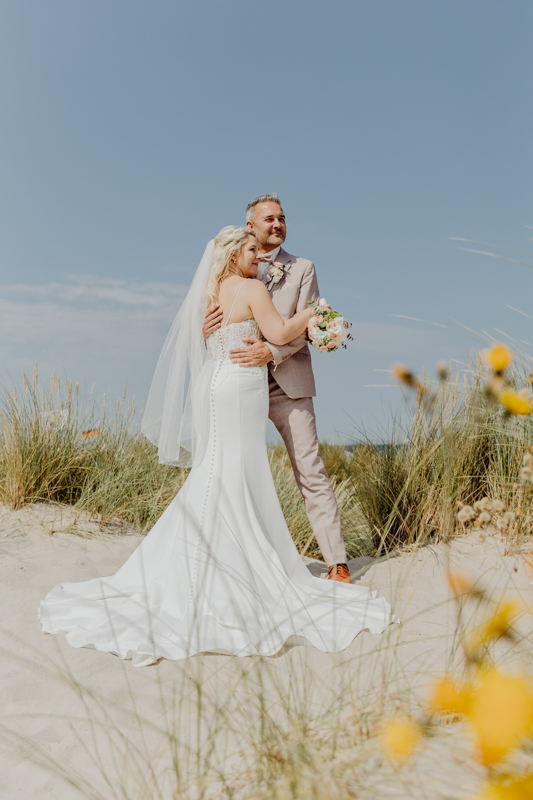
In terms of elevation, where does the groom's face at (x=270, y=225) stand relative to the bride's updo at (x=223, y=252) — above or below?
above

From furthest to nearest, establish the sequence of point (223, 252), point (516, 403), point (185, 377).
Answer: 1. point (185, 377)
2. point (223, 252)
3. point (516, 403)

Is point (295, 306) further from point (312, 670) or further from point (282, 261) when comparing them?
point (312, 670)

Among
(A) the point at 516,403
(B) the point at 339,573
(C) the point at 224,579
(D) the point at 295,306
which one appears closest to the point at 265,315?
(D) the point at 295,306

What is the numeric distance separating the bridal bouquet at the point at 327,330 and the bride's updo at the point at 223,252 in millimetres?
683

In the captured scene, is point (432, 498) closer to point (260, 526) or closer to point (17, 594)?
point (260, 526)

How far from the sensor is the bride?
9.78 ft

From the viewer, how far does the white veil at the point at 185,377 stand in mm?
3787

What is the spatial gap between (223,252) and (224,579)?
2.12 m

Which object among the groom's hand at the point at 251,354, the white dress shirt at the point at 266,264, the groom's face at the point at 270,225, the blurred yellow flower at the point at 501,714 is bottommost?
the blurred yellow flower at the point at 501,714

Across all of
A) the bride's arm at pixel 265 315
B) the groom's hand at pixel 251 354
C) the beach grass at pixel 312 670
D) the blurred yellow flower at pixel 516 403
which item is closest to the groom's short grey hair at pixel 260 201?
the bride's arm at pixel 265 315

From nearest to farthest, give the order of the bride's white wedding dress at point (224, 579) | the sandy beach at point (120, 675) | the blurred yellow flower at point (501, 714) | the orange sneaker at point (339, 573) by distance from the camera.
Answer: the blurred yellow flower at point (501, 714) → the sandy beach at point (120, 675) → the bride's white wedding dress at point (224, 579) → the orange sneaker at point (339, 573)

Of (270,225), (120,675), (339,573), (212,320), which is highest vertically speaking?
(270,225)

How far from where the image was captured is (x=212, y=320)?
3.74 meters

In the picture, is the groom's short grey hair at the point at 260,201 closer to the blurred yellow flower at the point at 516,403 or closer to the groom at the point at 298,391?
the groom at the point at 298,391
